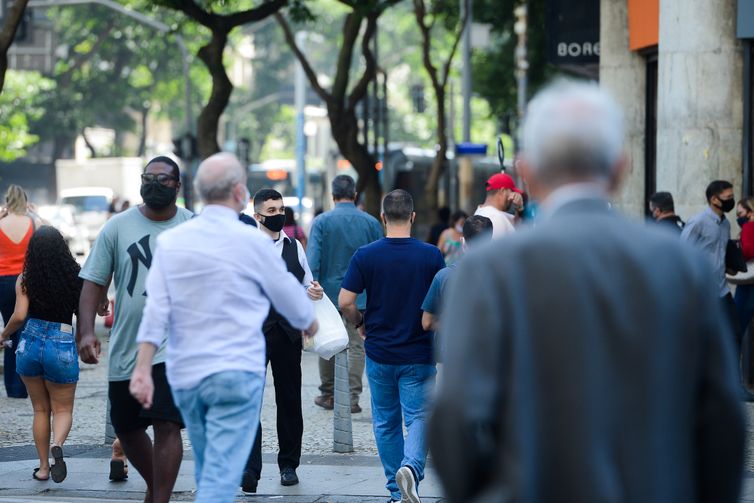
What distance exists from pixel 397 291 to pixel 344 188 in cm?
330

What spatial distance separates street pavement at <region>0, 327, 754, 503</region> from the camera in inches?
314

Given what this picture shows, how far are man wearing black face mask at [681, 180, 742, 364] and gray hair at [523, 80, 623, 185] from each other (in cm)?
857

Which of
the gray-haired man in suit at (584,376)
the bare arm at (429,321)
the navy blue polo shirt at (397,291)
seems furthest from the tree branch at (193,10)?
the gray-haired man in suit at (584,376)

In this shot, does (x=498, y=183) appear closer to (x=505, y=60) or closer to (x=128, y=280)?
(x=128, y=280)

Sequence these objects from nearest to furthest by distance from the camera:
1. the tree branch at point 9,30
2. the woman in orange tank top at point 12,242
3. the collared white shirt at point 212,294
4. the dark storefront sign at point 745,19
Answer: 1. the collared white shirt at point 212,294
2. the woman in orange tank top at point 12,242
3. the dark storefront sign at point 745,19
4. the tree branch at point 9,30

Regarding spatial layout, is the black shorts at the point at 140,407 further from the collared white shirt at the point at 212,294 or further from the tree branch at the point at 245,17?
the tree branch at the point at 245,17

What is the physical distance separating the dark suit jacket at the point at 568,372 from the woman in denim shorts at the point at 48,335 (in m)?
5.77

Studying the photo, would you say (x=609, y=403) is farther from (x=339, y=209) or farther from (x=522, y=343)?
(x=339, y=209)

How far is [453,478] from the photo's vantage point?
2.89m

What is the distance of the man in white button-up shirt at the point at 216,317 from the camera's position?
509 cm

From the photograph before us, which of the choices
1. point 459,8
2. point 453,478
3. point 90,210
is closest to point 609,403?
point 453,478

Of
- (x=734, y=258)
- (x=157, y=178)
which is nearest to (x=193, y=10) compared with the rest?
(x=734, y=258)

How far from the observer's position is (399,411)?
25.1 ft

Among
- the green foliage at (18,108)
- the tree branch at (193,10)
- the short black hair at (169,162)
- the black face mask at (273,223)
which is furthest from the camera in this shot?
the green foliage at (18,108)
